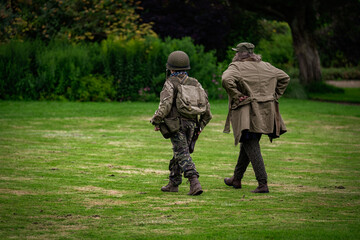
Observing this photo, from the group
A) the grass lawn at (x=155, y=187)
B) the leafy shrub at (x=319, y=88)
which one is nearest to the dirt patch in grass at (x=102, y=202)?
the grass lawn at (x=155, y=187)

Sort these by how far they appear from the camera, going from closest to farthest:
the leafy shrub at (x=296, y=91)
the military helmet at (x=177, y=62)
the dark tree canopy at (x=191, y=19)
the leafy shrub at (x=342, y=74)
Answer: the military helmet at (x=177, y=62), the leafy shrub at (x=296, y=91), the dark tree canopy at (x=191, y=19), the leafy shrub at (x=342, y=74)

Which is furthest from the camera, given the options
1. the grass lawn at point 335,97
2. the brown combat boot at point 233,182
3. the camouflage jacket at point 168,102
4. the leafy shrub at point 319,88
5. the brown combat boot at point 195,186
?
the leafy shrub at point 319,88

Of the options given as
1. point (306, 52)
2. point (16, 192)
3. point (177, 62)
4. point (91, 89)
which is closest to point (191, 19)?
point (306, 52)

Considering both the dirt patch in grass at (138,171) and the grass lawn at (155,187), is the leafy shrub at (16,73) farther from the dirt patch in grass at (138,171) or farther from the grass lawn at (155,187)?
the dirt patch in grass at (138,171)

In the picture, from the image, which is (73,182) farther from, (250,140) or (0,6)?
(0,6)

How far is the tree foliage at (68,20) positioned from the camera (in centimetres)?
2734

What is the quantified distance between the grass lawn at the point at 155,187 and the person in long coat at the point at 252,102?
56 cm

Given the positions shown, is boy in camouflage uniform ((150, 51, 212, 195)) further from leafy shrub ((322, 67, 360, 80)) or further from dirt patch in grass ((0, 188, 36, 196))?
leafy shrub ((322, 67, 360, 80))

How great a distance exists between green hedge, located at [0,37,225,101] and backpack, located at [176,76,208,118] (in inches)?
667

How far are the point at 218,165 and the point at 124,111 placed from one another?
34.7 ft

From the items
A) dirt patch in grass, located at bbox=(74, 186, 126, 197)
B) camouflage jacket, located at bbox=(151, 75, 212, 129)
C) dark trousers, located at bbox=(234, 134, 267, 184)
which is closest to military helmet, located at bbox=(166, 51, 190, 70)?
camouflage jacket, located at bbox=(151, 75, 212, 129)

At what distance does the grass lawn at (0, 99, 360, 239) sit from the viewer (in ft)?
18.7

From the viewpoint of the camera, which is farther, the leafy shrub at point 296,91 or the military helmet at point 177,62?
the leafy shrub at point 296,91

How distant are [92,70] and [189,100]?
59.2 ft
